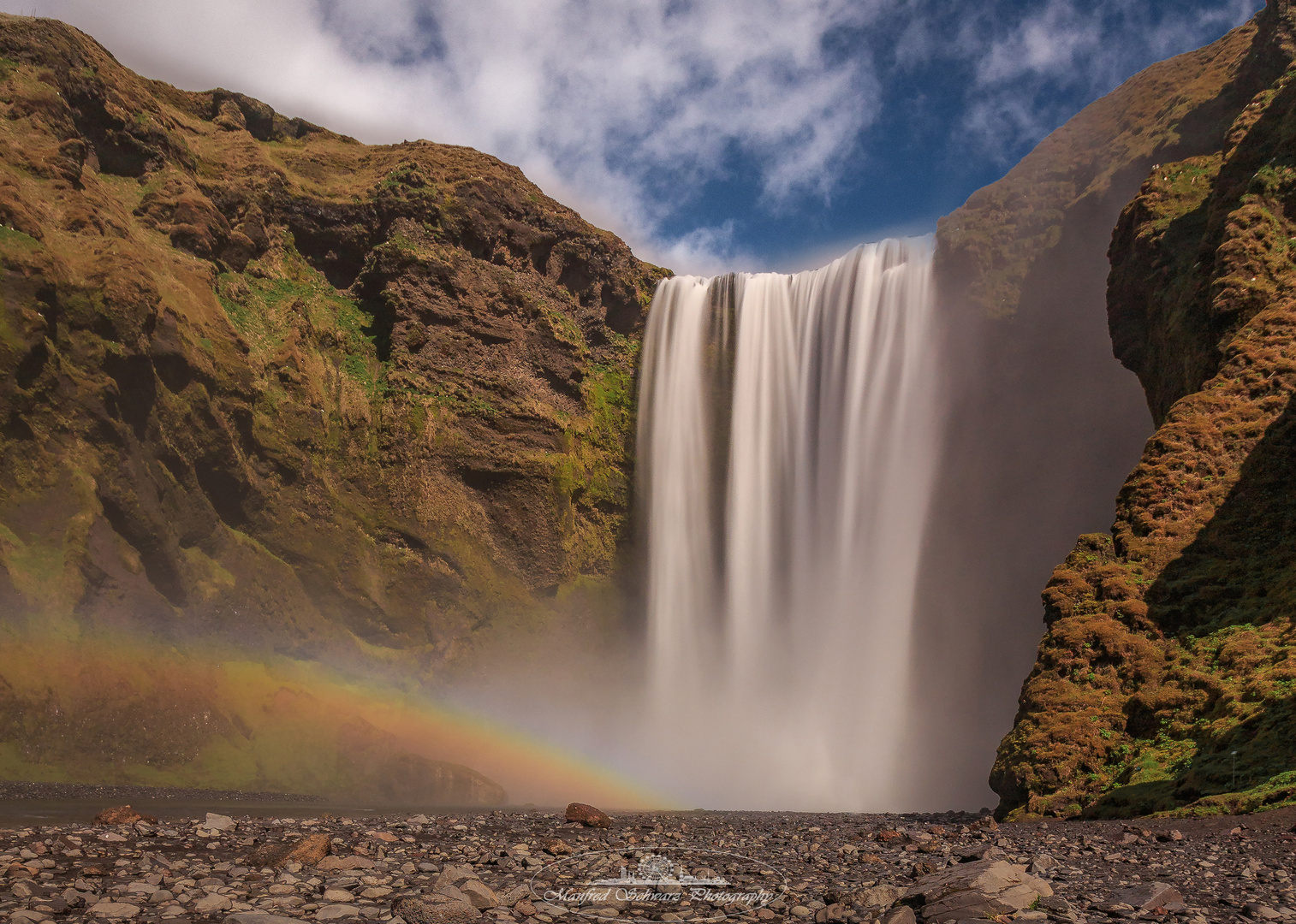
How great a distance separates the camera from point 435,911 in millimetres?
6078

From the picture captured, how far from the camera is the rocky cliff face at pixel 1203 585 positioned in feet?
41.2

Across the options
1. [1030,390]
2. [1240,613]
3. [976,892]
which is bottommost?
[976,892]

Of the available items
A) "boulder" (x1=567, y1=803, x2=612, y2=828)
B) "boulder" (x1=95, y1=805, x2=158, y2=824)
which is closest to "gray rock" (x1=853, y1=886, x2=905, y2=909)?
"boulder" (x1=567, y1=803, x2=612, y2=828)

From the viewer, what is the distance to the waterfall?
37.5 m

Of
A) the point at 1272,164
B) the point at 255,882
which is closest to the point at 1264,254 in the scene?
the point at 1272,164

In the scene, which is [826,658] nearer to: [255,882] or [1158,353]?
[1158,353]

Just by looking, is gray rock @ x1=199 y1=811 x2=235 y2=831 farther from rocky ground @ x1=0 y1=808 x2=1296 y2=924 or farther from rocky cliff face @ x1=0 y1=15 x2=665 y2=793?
rocky cliff face @ x1=0 y1=15 x2=665 y2=793

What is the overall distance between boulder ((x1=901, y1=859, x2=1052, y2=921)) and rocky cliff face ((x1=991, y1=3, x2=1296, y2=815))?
6.50m

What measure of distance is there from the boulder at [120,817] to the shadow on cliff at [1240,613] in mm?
14989

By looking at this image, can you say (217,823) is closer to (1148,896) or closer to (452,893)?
(452,893)

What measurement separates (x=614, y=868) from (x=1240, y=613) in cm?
1294

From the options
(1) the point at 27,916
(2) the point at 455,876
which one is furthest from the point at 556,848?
(1) the point at 27,916

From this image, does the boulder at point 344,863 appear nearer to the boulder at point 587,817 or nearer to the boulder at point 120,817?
the boulder at point 120,817

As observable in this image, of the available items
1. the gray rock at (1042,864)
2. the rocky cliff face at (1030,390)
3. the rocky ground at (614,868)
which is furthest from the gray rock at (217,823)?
the rocky cliff face at (1030,390)
